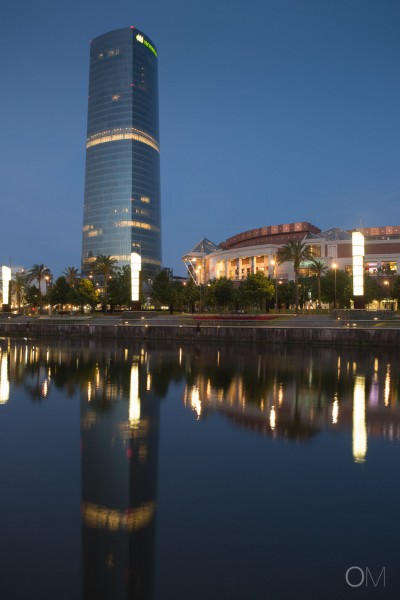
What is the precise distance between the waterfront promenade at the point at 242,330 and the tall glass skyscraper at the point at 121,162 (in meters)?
124

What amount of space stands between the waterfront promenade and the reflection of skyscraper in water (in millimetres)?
29446

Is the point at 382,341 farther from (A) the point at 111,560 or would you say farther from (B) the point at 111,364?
(A) the point at 111,560

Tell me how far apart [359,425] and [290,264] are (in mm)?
109175

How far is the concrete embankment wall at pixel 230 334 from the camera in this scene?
40.9 m

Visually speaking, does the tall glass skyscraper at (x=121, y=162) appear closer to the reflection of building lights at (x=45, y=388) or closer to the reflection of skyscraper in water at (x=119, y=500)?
the reflection of building lights at (x=45, y=388)

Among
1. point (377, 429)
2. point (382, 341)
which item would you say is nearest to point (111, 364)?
point (377, 429)

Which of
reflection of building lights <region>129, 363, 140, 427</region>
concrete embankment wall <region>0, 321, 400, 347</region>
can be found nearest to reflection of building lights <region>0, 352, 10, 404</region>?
reflection of building lights <region>129, 363, 140, 427</region>

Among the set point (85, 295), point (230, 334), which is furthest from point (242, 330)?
point (85, 295)

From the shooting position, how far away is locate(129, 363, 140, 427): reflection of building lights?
49.2 ft

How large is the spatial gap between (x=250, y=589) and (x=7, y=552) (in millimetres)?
3544

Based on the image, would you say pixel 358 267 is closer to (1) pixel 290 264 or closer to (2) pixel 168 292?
(2) pixel 168 292

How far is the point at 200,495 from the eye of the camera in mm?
8773

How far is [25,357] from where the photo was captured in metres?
36.4

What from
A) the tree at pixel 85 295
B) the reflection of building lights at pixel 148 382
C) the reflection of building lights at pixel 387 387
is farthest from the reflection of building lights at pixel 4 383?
the tree at pixel 85 295
